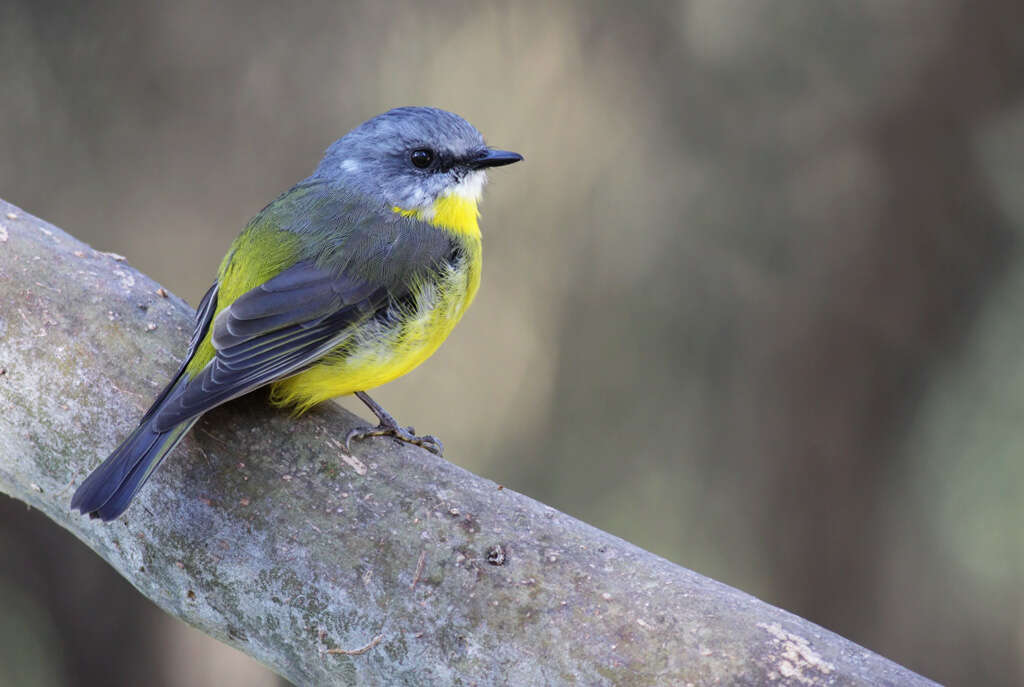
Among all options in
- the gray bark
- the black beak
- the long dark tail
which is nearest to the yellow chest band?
the black beak

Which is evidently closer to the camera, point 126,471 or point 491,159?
point 126,471

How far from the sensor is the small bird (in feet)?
7.82

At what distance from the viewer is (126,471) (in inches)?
88.7

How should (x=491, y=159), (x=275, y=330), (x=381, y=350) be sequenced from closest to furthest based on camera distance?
(x=275, y=330)
(x=381, y=350)
(x=491, y=159)

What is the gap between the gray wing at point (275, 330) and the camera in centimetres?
237

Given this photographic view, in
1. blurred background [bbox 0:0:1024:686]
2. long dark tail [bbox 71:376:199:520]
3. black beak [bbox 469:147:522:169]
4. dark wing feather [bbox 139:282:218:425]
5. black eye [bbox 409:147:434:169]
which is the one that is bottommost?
long dark tail [bbox 71:376:199:520]

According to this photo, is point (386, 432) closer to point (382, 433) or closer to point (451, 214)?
point (382, 433)

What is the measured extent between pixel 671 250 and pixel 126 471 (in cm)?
300

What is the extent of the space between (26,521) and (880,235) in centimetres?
422

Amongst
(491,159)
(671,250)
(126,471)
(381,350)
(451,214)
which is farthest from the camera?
(671,250)

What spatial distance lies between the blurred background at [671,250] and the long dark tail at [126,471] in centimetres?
242

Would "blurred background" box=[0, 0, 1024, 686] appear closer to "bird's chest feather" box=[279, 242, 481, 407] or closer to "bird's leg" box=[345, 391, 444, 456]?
"bird's chest feather" box=[279, 242, 481, 407]

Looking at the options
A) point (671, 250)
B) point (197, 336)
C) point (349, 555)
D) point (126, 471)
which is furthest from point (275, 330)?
point (671, 250)

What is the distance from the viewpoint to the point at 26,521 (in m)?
4.72
